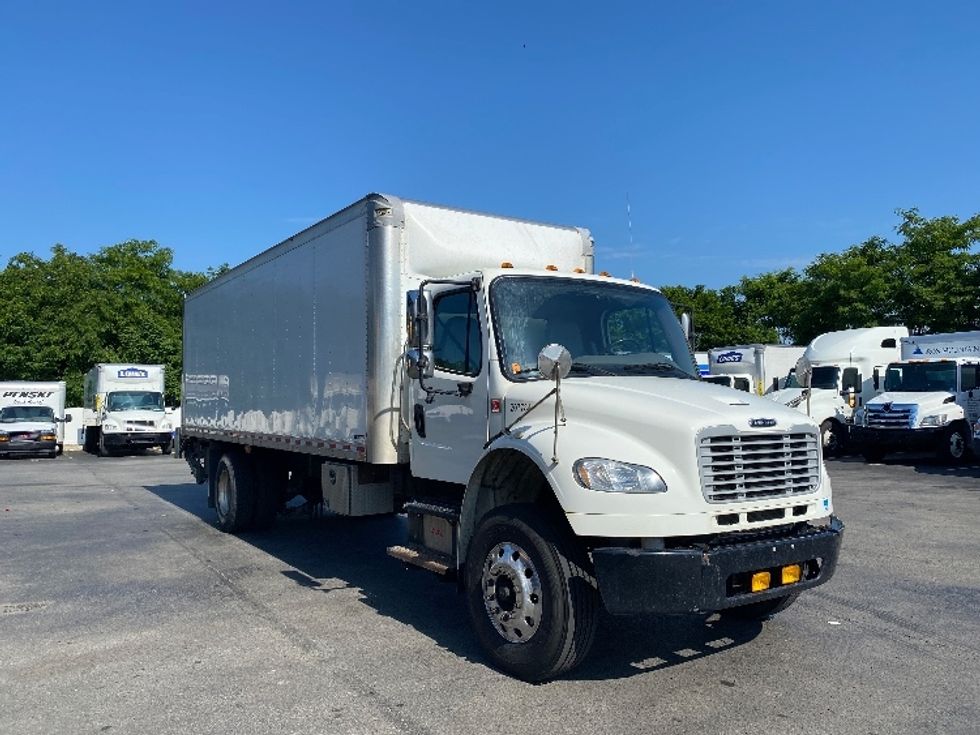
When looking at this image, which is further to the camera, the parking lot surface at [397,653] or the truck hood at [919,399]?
the truck hood at [919,399]

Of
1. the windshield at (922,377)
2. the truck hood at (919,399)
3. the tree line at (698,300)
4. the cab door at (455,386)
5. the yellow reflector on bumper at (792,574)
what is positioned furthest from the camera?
the tree line at (698,300)

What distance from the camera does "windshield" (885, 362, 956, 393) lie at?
66.1 ft

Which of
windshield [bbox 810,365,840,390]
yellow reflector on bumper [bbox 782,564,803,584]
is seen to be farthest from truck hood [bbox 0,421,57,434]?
yellow reflector on bumper [bbox 782,564,803,584]

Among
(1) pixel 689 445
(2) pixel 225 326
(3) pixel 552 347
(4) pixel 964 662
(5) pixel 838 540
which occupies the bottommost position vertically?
(4) pixel 964 662

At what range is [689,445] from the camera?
15.3 feet

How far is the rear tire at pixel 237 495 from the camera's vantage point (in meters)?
10.1

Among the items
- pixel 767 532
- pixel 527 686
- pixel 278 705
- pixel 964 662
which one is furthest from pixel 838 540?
pixel 278 705

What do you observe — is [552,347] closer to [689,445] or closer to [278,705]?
[689,445]

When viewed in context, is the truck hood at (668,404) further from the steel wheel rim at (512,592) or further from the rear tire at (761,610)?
the rear tire at (761,610)

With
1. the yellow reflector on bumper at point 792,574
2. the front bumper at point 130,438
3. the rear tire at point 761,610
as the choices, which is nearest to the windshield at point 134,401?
the front bumper at point 130,438

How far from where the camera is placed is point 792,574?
4.91 metres

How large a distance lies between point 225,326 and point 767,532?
779cm

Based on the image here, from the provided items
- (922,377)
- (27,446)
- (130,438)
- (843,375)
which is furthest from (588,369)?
(27,446)

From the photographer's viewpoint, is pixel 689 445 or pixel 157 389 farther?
pixel 157 389
